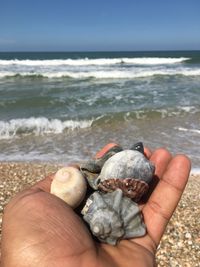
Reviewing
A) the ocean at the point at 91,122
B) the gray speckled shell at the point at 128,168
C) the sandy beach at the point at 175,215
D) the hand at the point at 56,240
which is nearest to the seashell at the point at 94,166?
the gray speckled shell at the point at 128,168

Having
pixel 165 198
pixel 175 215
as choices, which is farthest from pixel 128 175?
pixel 175 215

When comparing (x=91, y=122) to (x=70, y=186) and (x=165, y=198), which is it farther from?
(x=70, y=186)

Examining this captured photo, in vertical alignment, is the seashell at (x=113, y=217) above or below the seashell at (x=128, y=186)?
below

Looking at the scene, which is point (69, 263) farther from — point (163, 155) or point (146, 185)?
point (163, 155)

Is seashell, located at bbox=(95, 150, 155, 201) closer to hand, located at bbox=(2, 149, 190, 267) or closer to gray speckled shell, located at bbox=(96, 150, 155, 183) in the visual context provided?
gray speckled shell, located at bbox=(96, 150, 155, 183)

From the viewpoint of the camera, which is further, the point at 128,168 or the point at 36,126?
the point at 36,126

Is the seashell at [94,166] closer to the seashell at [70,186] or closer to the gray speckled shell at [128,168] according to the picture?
the gray speckled shell at [128,168]

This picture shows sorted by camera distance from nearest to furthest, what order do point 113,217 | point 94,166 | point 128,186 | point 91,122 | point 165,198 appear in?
1. point 113,217
2. point 128,186
3. point 165,198
4. point 94,166
5. point 91,122
